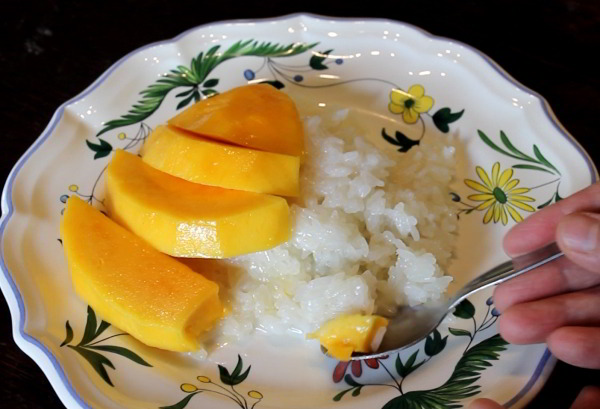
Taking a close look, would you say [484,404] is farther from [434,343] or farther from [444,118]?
[444,118]

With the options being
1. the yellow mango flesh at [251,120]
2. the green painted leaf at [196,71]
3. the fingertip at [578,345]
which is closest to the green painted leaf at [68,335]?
the yellow mango flesh at [251,120]

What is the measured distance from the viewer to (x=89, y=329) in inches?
52.9

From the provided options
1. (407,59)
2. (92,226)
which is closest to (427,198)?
(407,59)

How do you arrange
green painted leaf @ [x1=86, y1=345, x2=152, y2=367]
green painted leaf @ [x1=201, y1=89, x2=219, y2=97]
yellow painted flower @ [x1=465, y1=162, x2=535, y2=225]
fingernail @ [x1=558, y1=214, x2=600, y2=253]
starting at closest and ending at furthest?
1. fingernail @ [x1=558, y1=214, x2=600, y2=253]
2. green painted leaf @ [x1=86, y1=345, x2=152, y2=367]
3. yellow painted flower @ [x1=465, y1=162, x2=535, y2=225]
4. green painted leaf @ [x1=201, y1=89, x2=219, y2=97]

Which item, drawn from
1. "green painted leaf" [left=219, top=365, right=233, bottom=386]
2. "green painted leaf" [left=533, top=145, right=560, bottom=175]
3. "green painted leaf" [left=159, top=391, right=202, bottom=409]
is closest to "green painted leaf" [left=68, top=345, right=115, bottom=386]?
"green painted leaf" [left=159, top=391, right=202, bottom=409]

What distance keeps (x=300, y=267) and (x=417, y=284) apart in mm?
317

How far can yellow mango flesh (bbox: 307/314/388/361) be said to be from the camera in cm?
133

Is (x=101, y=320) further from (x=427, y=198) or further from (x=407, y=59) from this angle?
(x=407, y=59)

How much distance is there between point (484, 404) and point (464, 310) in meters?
0.36

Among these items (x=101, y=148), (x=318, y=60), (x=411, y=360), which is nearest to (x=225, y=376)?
(x=411, y=360)

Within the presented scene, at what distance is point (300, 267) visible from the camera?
150cm

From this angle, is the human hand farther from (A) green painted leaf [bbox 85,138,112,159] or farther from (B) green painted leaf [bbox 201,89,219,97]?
(A) green painted leaf [bbox 85,138,112,159]

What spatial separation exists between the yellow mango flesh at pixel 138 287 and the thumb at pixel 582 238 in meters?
0.79

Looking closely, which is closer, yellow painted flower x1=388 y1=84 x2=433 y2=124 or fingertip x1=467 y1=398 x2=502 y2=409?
fingertip x1=467 y1=398 x2=502 y2=409
